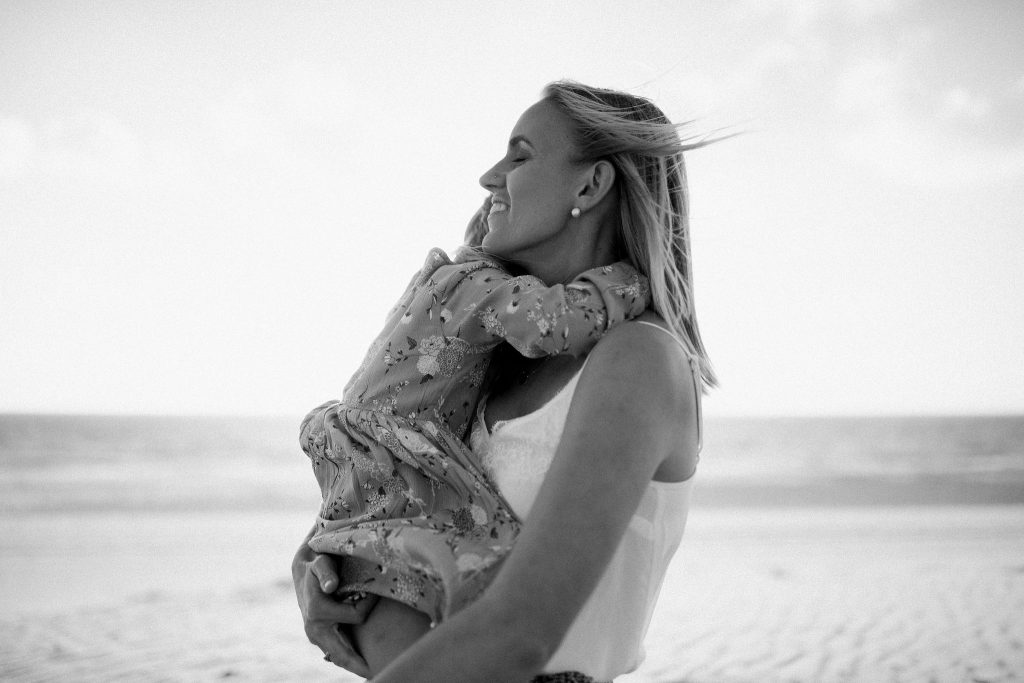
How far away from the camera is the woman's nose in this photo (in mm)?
1807

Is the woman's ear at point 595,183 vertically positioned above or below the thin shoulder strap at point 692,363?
above

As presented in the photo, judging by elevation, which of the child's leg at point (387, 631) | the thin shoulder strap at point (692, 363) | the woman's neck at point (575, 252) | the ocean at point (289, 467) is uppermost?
the woman's neck at point (575, 252)

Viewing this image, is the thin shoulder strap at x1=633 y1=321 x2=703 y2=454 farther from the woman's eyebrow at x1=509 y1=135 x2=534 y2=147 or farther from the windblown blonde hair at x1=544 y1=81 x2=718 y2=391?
the woman's eyebrow at x1=509 y1=135 x2=534 y2=147

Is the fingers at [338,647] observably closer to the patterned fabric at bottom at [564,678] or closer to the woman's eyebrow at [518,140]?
the patterned fabric at bottom at [564,678]

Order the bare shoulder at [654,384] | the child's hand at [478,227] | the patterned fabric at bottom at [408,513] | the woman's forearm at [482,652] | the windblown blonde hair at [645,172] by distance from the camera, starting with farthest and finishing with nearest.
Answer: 1. the child's hand at [478,227]
2. the windblown blonde hair at [645,172]
3. the patterned fabric at bottom at [408,513]
4. the bare shoulder at [654,384]
5. the woman's forearm at [482,652]

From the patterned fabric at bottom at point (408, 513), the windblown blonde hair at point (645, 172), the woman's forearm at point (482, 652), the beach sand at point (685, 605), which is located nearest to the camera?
the woman's forearm at point (482, 652)

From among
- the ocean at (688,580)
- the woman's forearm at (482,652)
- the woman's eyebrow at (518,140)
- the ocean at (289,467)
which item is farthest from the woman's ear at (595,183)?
the ocean at (289,467)

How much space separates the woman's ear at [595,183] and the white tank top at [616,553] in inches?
14.9

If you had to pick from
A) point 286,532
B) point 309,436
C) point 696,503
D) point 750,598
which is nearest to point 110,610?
point 286,532

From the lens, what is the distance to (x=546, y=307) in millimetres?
1507

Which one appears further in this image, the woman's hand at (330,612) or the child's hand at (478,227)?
the child's hand at (478,227)

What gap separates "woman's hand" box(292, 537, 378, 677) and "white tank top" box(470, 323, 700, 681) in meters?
0.34

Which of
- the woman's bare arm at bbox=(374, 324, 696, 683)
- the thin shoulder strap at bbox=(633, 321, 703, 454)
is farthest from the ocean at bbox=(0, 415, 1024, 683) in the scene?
the woman's bare arm at bbox=(374, 324, 696, 683)

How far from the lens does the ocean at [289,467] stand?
15.2m
